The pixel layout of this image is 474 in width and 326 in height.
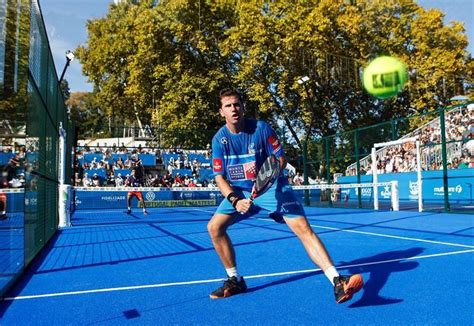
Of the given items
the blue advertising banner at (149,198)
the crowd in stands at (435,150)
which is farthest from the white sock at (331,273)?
the blue advertising banner at (149,198)

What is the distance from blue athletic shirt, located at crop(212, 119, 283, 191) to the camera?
13.8 ft

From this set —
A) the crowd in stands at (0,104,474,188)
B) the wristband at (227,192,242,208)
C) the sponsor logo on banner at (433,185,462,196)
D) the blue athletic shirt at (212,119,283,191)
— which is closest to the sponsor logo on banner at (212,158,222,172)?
the blue athletic shirt at (212,119,283,191)

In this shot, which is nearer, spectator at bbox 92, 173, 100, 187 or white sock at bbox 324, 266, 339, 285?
white sock at bbox 324, 266, 339, 285

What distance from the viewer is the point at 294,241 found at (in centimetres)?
796

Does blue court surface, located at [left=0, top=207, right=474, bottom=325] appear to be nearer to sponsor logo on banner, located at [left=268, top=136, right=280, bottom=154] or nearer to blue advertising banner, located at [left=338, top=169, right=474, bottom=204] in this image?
sponsor logo on banner, located at [left=268, top=136, right=280, bottom=154]

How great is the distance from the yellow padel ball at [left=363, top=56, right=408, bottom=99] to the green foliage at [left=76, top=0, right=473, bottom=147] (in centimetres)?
1541

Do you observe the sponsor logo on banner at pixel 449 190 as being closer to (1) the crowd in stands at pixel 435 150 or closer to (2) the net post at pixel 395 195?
(1) the crowd in stands at pixel 435 150

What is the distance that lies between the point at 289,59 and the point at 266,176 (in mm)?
23009

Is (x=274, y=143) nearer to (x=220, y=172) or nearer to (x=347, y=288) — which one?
(x=220, y=172)

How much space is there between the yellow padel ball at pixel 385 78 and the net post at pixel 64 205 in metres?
7.33

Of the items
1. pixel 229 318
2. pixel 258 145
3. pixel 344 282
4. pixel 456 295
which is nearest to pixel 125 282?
pixel 229 318

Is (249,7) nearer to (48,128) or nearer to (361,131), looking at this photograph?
(361,131)

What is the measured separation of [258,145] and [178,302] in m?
1.57

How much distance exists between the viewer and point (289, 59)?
85.0ft
